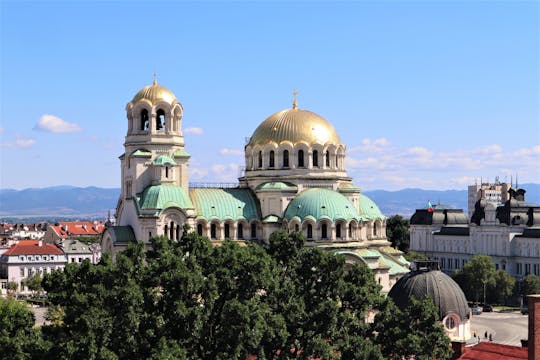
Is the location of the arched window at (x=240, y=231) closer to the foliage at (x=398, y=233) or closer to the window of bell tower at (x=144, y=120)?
the window of bell tower at (x=144, y=120)

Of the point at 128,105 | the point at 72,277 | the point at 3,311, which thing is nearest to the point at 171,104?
the point at 128,105

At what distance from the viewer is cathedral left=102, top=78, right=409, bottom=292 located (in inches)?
3123

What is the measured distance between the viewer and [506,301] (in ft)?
356

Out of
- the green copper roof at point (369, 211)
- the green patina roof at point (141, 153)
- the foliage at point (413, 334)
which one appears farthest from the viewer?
the green copper roof at point (369, 211)

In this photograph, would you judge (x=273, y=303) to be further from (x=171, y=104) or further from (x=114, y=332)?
(x=171, y=104)

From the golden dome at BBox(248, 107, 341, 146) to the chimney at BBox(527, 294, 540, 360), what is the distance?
162 feet

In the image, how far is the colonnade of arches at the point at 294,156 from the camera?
3408 inches

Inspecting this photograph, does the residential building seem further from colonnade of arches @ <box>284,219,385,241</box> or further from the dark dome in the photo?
the dark dome

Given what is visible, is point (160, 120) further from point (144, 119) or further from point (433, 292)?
point (433, 292)

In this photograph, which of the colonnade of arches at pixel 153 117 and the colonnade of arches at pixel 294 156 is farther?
the colonnade of arches at pixel 294 156

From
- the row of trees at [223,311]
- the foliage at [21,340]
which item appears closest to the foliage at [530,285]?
the row of trees at [223,311]

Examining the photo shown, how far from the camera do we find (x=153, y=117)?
82.1m

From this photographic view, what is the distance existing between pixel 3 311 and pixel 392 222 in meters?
97.5

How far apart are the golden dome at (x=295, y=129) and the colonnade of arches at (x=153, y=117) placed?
29.8 ft
